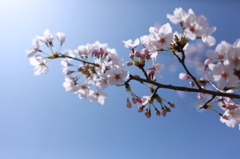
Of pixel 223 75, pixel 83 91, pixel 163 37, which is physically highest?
pixel 163 37

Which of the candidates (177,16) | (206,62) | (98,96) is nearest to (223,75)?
(206,62)

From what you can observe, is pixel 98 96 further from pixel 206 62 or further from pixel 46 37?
pixel 206 62

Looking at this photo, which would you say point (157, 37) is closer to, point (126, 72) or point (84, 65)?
point (126, 72)

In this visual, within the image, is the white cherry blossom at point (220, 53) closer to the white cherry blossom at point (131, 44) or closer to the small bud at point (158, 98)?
the small bud at point (158, 98)

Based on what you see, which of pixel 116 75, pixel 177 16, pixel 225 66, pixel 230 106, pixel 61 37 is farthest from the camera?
pixel 61 37

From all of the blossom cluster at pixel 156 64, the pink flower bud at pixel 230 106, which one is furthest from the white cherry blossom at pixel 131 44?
the pink flower bud at pixel 230 106

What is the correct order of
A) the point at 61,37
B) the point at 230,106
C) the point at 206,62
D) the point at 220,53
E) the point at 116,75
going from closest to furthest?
the point at 220,53 → the point at 116,75 → the point at 230,106 → the point at 206,62 → the point at 61,37

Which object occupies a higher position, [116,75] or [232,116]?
[116,75]

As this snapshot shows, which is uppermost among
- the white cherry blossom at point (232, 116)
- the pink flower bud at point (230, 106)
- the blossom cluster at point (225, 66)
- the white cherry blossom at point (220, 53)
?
the white cherry blossom at point (220, 53)

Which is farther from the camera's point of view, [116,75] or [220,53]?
[116,75]

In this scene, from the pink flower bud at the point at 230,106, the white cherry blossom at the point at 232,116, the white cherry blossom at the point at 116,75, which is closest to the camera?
the white cherry blossom at the point at 116,75

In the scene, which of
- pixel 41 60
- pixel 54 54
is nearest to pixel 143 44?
pixel 54 54
